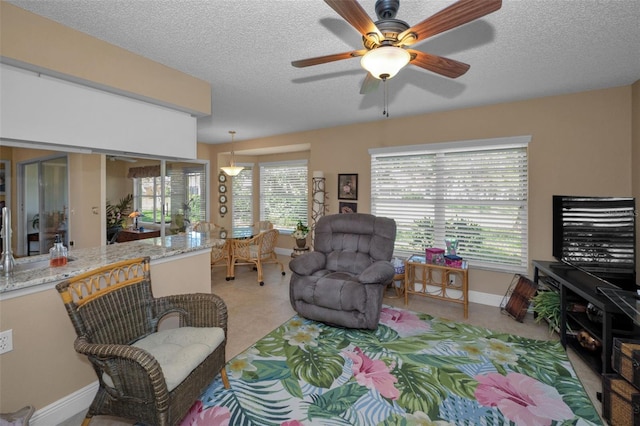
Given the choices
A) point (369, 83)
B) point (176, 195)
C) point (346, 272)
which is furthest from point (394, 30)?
point (176, 195)

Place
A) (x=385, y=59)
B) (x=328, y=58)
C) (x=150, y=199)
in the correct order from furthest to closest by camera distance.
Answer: (x=150, y=199), (x=328, y=58), (x=385, y=59)

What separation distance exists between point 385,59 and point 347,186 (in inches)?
129

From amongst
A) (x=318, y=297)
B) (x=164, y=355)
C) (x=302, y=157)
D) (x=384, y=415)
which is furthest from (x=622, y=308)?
(x=302, y=157)

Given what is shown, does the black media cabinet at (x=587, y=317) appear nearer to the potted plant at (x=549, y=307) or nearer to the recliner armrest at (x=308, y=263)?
the potted plant at (x=549, y=307)

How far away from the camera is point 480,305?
12.0 ft

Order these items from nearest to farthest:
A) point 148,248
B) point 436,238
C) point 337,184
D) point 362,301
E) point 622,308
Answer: point 622,308 < point 148,248 < point 362,301 < point 436,238 < point 337,184

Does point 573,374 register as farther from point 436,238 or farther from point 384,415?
point 436,238

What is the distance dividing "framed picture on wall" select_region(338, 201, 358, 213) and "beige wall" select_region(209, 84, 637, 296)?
1.12 m

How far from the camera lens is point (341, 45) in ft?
7.29

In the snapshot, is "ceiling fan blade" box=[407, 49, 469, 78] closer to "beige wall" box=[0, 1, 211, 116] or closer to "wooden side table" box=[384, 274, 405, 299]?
"beige wall" box=[0, 1, 211, 116]

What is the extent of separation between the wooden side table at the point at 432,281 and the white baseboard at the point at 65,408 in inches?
125

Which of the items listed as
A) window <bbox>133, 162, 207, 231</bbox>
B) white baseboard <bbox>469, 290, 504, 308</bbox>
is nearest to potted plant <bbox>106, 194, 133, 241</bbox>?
window <bbox>133, 162, 207, 231</bbox>

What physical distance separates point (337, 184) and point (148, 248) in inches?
121

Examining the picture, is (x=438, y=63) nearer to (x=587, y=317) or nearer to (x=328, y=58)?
(x=328, y=58)
